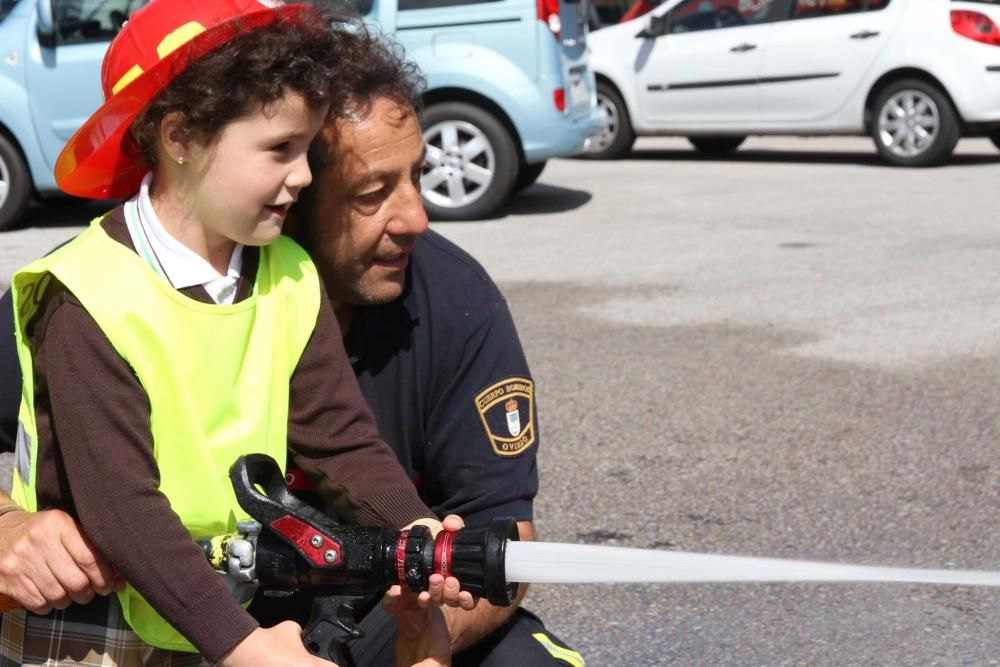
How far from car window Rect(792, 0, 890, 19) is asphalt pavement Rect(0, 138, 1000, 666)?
2.60 metres

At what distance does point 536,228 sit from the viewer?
9523 mm

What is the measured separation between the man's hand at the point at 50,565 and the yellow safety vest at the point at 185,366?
0.05m

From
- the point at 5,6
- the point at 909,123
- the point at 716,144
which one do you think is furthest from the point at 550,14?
the point at 716,144

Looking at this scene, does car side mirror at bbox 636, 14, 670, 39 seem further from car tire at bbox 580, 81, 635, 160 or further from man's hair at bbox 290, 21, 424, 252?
man's hair at bbox 290, 21, 424, 252

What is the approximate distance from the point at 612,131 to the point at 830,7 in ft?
7.35

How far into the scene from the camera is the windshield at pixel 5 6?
960 centimetres

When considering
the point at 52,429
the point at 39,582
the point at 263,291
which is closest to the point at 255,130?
the point at 263,291

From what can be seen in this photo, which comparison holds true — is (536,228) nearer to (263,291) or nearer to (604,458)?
(604,458)

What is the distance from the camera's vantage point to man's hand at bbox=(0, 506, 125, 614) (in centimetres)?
195

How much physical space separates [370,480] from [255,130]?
52 cm

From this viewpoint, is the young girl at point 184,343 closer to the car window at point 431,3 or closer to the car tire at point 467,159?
the car tire at point 467,159

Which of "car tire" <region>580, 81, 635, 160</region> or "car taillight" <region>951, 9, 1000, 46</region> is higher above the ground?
"car taillight" <region>951, 9, 1000, 46</region>

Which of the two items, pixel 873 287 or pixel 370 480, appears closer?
pixel 370 480

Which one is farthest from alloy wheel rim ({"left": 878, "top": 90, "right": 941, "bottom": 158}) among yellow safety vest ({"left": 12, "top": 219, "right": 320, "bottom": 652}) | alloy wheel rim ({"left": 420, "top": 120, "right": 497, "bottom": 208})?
yellow safety vest ({"left": 12, "top": 219, "right": 320, "bottom": 652})
